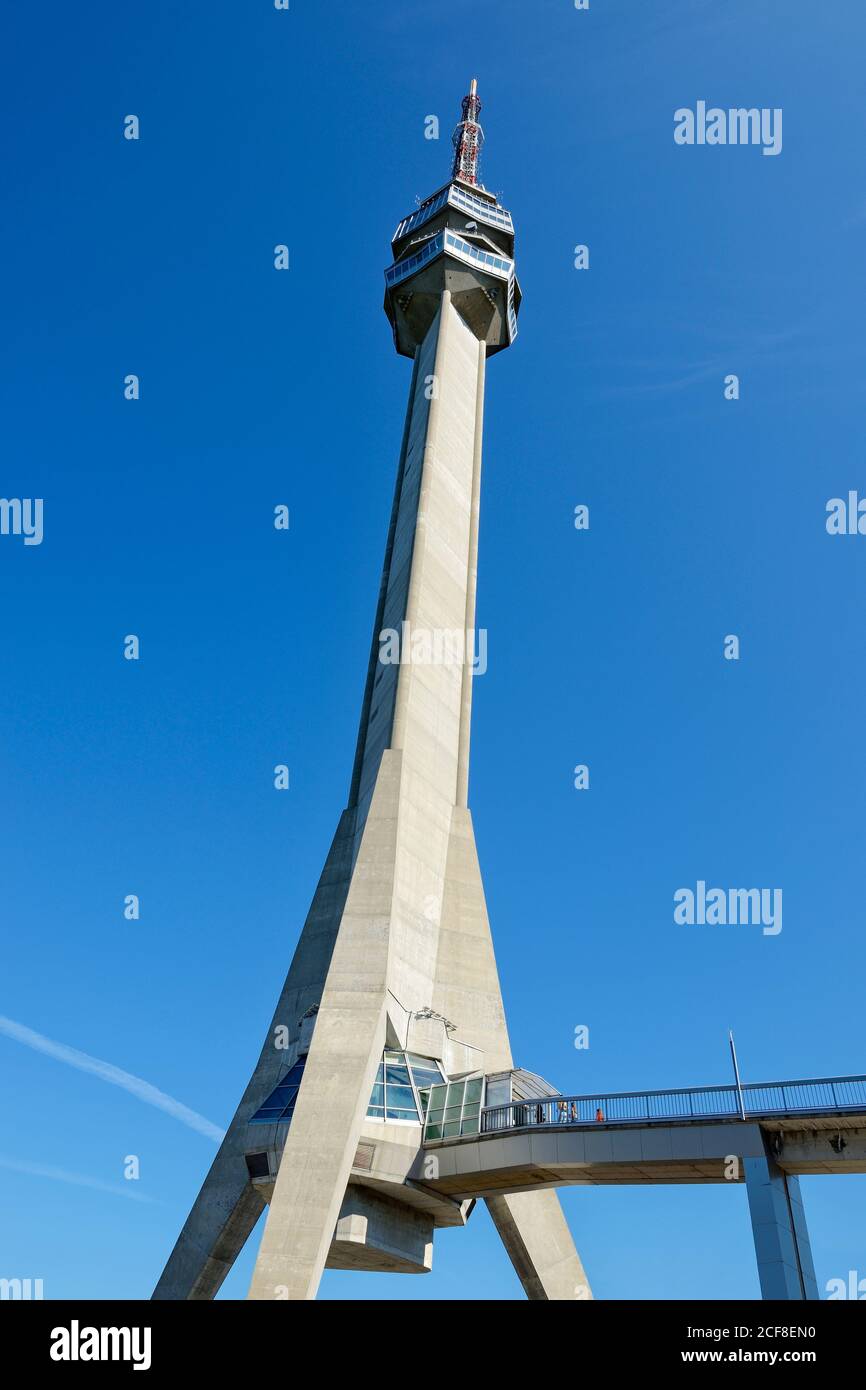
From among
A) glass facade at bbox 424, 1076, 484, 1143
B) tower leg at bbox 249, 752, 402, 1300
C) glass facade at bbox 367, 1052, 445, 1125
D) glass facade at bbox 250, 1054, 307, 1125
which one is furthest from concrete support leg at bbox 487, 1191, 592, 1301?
glass facade at bbox 250, 1054, 307, 1125

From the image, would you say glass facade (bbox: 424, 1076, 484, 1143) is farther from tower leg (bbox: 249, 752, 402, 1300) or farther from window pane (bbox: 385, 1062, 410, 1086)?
tower leg (bbox: 249, 752, 402, 1300)

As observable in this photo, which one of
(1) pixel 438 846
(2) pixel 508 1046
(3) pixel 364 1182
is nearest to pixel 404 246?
(1) pixel 438 846

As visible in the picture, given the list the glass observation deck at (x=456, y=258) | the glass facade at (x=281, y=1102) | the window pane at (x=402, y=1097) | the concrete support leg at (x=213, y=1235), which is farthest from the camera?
the glass observation deck at (x=456, y=258)

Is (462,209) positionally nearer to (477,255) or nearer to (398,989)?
(477,255)

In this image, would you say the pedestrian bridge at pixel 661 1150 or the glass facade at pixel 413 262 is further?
the glass facade at pixel 413 262

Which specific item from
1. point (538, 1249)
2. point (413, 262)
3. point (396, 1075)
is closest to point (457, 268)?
point (413, 262)

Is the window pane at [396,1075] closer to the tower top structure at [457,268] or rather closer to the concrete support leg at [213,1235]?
the concrete support leg at [213,1235]

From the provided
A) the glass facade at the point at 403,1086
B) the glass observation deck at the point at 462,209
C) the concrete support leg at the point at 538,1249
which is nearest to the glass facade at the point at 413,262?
the glass observation deck at the point at 462,209
